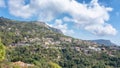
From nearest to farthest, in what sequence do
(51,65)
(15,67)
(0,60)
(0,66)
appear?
1. (0,66)
2. (0,60)
3. (15,67)
4. (51,65)

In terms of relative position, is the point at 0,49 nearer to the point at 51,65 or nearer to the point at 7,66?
the point at 7,66

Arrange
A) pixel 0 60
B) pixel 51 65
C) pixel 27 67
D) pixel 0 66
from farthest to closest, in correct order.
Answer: pixel 51 65 < pixel 27 67 < pixel 0 60 < pixel 0 66

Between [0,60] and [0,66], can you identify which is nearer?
[0,66]

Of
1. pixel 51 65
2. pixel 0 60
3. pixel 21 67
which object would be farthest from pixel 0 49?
pixel 51 65

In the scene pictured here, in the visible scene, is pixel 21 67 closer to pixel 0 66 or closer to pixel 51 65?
pixel 0 66

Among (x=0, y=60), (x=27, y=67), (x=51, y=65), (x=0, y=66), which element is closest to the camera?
(x=0, y=66)

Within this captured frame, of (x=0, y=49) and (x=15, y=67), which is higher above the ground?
(x=0, y=49)

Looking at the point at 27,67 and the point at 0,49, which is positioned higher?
the point at 0,49

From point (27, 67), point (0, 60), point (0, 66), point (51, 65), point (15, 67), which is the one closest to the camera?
point (0, 66)

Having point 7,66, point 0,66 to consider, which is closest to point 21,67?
point 7,66

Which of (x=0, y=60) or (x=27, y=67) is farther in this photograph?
(x=27, y=67)
